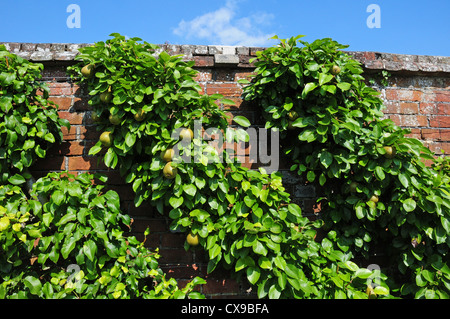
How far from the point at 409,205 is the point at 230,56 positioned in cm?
145

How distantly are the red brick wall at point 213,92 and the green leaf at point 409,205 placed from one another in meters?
0.55

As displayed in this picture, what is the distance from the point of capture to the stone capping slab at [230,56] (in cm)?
212

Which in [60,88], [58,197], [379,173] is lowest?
[58,197]

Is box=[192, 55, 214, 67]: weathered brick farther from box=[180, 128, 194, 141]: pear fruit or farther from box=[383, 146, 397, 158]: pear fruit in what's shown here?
box=[383, 146, 397, 158]: pear fruit

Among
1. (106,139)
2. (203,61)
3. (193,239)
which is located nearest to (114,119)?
(106,139)

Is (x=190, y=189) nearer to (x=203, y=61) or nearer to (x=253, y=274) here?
(x=253, y=274)

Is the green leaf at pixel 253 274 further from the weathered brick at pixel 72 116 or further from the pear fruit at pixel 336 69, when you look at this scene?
the weathered brick at pixel 72 116

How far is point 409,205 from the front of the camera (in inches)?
77.2

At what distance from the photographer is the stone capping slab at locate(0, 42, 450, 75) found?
6.97 ft

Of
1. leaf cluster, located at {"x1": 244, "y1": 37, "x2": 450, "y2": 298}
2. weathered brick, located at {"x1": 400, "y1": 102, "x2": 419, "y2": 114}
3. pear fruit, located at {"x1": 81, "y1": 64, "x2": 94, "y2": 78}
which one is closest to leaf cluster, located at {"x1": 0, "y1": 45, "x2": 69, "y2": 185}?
pear fruit, located at {"x1": 81, "y1": 64, "x2": 94, "y2": 78}

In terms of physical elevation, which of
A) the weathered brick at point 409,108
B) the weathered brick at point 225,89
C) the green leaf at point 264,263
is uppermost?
the weathered brick at point 225,89

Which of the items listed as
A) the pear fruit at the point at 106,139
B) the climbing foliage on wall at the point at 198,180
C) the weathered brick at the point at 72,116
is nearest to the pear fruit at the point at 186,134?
the climbing foliage on wall at the point at 198,180

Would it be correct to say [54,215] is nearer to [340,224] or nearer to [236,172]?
[236,172]

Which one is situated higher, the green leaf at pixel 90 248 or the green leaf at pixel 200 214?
the green leaf at pixel 200 214
